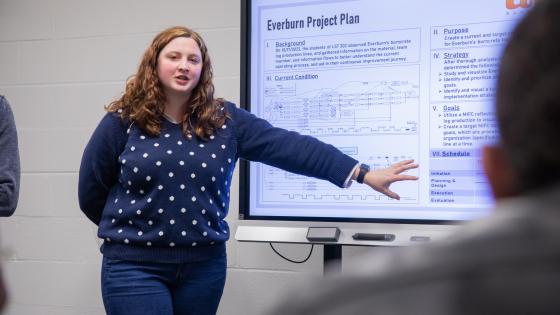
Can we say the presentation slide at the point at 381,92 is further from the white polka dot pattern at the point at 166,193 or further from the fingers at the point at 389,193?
the white polka dot pattern at the point at 166,193

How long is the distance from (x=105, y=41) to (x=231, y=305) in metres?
1.28

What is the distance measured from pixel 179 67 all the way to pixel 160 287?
26.0 inches

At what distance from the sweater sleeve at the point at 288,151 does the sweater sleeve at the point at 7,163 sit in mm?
675

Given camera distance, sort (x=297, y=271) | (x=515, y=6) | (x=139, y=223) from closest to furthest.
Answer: (x=139, y=223), (x=515, y=6), (x=297, y=271)

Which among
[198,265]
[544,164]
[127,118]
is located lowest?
[198,265]

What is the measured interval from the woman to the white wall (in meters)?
0.84

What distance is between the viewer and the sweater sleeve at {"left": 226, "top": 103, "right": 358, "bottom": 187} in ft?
7.16

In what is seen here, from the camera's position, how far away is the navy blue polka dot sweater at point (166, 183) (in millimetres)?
1996

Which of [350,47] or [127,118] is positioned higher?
[350,47]

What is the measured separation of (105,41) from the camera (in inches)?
121

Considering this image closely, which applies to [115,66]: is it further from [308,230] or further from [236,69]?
[308,230]

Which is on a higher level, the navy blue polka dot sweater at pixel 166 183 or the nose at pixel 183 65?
the nose at pixel 183 65

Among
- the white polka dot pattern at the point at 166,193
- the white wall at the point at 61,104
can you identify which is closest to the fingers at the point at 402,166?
the white polka dot pattern at the point at 166,193

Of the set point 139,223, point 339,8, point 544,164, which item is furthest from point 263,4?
point 544,164
